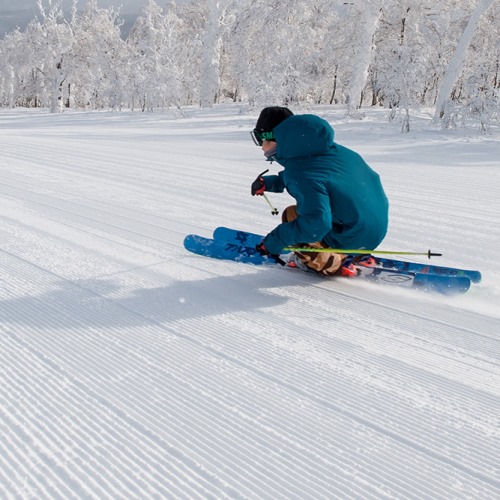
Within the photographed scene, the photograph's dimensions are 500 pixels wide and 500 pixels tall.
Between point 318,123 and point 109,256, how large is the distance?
1.62 m

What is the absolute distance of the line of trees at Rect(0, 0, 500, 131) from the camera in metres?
16.5

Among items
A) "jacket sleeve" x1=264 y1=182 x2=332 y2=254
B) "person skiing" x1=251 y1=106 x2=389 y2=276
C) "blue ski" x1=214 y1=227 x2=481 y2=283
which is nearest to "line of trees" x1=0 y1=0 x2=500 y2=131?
"blue ski" x1=214 y1=227 x2=481 y2=283

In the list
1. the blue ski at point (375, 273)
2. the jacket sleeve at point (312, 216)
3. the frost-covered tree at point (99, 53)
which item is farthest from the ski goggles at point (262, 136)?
the frost-covered tree at point (99, 53)

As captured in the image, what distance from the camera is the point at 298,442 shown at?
1.60 metres

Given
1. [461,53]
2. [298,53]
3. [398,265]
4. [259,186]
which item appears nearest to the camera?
[398,265]

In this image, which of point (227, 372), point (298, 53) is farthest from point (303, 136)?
point (298, 53)

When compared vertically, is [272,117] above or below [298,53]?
below

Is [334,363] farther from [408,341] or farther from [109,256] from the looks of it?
[109,256]

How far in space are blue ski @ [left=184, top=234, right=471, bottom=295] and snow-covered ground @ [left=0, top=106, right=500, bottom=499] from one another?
7cm

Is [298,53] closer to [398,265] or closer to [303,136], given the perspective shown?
[398,265]

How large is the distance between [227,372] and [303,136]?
130cm

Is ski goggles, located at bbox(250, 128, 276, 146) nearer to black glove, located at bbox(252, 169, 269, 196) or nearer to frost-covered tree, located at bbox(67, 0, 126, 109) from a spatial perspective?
black glove, located at bbox(252, 169, 269, 196)

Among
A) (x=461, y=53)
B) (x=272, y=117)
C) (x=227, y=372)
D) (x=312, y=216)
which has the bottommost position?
(x=227, y=372)

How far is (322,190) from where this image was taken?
258cm
